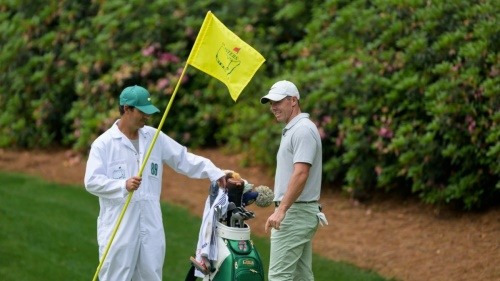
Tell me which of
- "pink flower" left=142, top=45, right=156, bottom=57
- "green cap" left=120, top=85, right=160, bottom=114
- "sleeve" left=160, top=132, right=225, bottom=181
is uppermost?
"pink flower" left=142, top=45, right=156, bottom=57

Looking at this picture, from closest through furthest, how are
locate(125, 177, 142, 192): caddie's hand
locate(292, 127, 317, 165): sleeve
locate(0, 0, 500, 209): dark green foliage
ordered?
locate(125, 177, 142, 192): caddie's hand, locate(292, 127, 317, 165): sleeve, locate(0, 0, 500, 209): dark green foliage

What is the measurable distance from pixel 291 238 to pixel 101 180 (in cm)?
137

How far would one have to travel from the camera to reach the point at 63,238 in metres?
11.2

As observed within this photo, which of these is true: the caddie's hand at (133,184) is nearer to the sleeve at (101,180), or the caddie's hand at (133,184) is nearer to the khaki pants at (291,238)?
the sleeve at (101,180)

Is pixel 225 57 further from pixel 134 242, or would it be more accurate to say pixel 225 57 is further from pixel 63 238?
pixel 63 238

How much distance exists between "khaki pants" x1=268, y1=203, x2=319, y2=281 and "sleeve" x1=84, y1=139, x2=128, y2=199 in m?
1.15

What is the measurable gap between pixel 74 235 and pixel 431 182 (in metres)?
3.58

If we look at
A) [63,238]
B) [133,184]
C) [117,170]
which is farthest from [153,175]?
[63,238]

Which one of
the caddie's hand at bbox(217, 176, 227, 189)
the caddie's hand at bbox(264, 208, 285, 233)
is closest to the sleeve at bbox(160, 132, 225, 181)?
the caddie's hand at bbox(217, 176, 227, 189)

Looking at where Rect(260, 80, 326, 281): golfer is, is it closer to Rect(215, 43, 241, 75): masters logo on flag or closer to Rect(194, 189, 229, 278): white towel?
Rect(215, 43, 241, 75): masters logo on flag

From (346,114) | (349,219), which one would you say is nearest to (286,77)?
(346,114)

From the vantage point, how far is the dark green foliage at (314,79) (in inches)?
411

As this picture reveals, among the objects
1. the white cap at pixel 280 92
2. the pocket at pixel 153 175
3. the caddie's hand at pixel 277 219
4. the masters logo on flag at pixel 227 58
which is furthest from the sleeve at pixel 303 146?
the pocket at pixel 153 175

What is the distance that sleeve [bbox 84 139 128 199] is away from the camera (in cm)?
715
